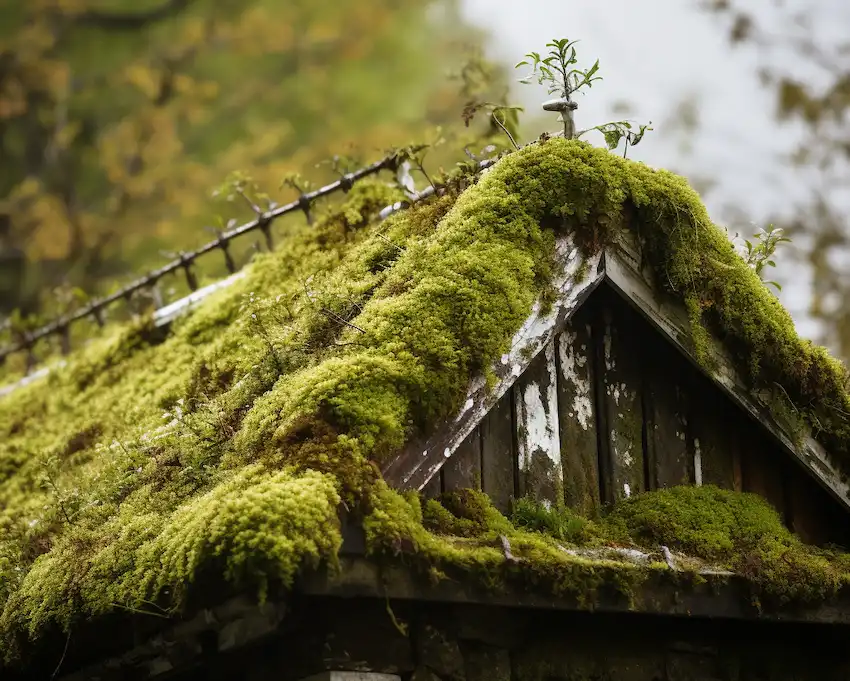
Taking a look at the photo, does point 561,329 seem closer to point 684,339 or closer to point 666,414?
point 684,339

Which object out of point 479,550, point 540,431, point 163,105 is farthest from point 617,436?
point 163,105

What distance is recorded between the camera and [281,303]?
15.3ft

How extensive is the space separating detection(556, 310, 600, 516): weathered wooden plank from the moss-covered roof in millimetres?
237

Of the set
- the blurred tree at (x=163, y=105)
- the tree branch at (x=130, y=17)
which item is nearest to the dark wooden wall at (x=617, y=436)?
the blurred tree at (x=163, y=105)

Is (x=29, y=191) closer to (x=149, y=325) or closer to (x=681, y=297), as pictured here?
(x=149, y=325)

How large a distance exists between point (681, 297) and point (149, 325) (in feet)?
12.1

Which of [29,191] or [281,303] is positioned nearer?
[281,303]

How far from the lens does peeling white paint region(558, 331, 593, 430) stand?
419 cm

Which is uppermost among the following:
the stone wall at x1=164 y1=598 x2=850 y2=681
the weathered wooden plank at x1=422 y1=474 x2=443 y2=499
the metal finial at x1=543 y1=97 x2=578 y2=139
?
the metal finial at x1=543 y1=97 x2=578 y2=139

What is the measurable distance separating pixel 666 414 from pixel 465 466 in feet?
3.36

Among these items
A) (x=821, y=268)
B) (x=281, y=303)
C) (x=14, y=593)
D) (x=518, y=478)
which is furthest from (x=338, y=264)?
(x=821, y=268)

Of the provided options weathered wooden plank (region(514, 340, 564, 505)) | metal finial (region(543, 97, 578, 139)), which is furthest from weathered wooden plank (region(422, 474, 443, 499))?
metal finial (region(543, 97, 578, 139))

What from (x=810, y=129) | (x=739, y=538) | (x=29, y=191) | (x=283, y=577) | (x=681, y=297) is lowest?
(x=739, y=538)

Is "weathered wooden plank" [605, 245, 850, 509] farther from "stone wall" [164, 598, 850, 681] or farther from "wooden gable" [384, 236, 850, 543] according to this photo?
"stone wall" [164, 598, 850, 681]
